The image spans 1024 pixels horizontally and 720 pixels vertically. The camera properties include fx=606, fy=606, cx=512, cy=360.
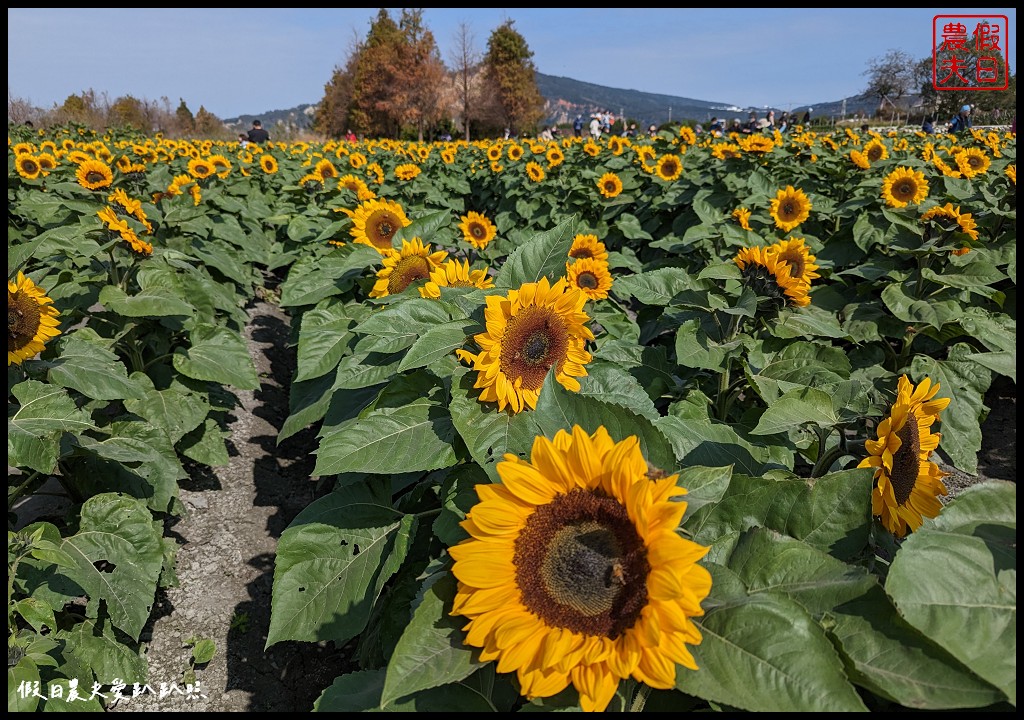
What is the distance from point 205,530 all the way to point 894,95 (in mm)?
42281

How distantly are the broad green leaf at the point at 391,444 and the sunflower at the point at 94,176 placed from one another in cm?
606

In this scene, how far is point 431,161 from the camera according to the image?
15.2 meters

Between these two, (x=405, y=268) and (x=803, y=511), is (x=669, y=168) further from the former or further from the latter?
(x=803, y=511)

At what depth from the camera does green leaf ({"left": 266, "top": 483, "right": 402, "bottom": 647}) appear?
1.96 meters

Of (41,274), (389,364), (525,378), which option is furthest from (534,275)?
(41,274)

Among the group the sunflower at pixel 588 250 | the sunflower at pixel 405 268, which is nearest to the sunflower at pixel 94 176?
the sunflower at pixel 405 268

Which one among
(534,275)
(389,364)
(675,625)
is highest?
(534,275)

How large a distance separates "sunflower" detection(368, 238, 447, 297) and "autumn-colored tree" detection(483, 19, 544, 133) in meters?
46.1

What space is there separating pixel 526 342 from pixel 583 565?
864 millimetres

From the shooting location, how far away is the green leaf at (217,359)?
364cm

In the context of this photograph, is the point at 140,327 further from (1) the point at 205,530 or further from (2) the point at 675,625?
(2) the point at 675,625

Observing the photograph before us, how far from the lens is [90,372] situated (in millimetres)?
2748

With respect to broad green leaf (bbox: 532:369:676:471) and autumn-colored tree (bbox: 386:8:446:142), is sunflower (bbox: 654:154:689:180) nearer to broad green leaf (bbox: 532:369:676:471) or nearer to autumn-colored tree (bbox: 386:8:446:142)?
broad green leaf (bbox: 532:369:676:471)

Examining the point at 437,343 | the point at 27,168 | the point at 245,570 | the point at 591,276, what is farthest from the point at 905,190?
the point at 27,168
